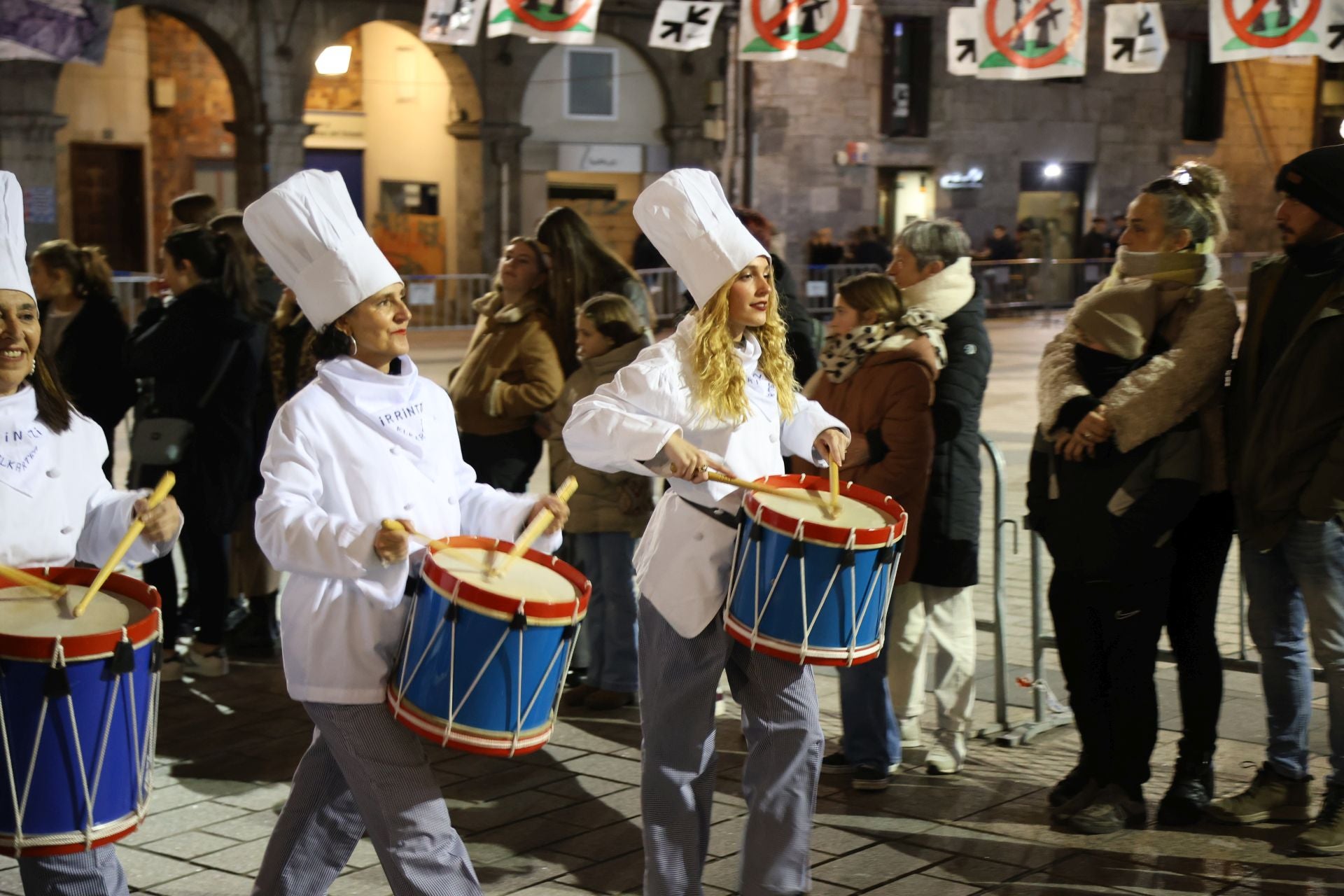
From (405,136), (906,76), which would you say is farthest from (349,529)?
(906,76)

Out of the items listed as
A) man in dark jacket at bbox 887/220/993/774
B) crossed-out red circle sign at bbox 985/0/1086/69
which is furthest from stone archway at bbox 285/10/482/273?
man in dark jacket at bbox 887/220/993/774

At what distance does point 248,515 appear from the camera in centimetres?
758

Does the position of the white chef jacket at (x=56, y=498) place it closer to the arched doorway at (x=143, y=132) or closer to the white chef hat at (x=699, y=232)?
the white chef hat at (x=699, y=232)

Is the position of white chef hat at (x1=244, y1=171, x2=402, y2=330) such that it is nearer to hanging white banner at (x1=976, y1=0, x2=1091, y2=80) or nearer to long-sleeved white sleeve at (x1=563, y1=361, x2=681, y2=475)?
long-sleeved white sleeve at (x1=563, y1=361, x2=681, y2=475)

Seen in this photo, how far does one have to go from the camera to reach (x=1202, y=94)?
1382 inches

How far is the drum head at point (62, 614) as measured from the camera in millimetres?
3336

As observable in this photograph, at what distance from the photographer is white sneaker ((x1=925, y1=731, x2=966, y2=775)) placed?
19.2 feet

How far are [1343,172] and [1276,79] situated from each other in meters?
34.8

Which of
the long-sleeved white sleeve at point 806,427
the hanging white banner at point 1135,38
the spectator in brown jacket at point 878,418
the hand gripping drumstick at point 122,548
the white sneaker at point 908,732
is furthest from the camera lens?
the hanging white banner at point 1135,38

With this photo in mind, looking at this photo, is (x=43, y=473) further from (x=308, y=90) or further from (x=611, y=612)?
(x=308, y=90)

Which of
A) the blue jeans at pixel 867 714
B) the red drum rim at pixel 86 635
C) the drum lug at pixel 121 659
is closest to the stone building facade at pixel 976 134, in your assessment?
the blue jeans at pixel 867 714

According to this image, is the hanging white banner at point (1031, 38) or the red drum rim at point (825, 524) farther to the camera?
the hanging white banner at point (1031, 38)

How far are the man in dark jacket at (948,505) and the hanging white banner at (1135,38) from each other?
400 inches

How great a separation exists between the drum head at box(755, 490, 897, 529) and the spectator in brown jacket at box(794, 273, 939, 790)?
117cm
